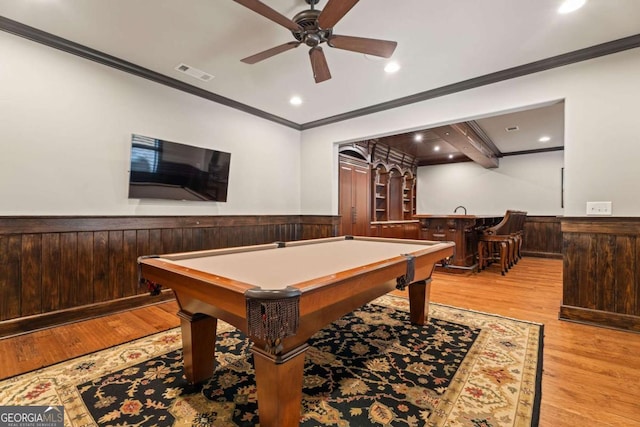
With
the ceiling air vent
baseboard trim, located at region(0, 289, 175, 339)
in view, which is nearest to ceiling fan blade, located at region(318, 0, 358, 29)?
the ceiling air vent

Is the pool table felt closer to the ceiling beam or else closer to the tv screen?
the tv screen

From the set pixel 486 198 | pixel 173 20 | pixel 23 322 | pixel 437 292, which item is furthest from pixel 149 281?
pixel 486 198

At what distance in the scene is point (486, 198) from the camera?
7.83 metres

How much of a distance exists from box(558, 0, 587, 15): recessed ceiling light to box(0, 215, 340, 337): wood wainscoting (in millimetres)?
4008

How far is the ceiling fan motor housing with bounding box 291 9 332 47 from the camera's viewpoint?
81.0 inches

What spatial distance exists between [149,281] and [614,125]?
3.97m

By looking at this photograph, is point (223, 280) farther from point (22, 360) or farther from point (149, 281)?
point (22, 360)

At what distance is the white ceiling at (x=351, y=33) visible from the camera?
2182 mm

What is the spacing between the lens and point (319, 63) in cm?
244

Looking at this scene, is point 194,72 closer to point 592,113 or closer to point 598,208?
point 592,113

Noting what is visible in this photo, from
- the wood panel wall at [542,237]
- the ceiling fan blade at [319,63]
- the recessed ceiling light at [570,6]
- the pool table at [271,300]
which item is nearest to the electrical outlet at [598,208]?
the recessed ceiling light at [570,6]

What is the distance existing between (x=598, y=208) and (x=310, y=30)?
304 centimetres

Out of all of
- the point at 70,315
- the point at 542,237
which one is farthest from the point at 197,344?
the point at 542,237

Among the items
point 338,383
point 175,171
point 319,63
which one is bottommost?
point 338,383
